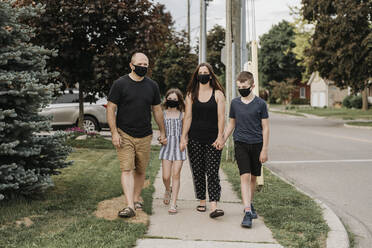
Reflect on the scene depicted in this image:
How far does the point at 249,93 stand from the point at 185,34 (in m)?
25.1

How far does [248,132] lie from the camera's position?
17.6 ft

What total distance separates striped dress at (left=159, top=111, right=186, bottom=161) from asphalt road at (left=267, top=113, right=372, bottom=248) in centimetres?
230

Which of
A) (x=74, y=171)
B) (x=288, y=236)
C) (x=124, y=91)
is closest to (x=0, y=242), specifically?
(x=124, y=91)

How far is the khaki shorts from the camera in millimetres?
5508

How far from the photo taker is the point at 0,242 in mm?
4395

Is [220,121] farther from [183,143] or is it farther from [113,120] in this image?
[113,120]

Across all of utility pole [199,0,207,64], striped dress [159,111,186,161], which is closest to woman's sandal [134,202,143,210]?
striped dress [159,111,186,161]

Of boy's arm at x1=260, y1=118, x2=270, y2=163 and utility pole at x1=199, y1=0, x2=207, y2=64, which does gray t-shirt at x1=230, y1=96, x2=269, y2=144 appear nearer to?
boy's arm at x1=260, y1=118, x2=270, y2=163

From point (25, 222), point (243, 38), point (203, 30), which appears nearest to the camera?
point (25, 222)

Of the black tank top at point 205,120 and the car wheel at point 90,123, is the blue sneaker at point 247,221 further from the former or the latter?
the car wheel at point 90,123

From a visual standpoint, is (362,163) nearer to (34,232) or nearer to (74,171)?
(74,171)

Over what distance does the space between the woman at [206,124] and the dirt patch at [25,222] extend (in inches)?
76.7

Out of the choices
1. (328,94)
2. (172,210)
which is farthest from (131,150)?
(328,94)

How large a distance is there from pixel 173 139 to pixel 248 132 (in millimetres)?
1054
